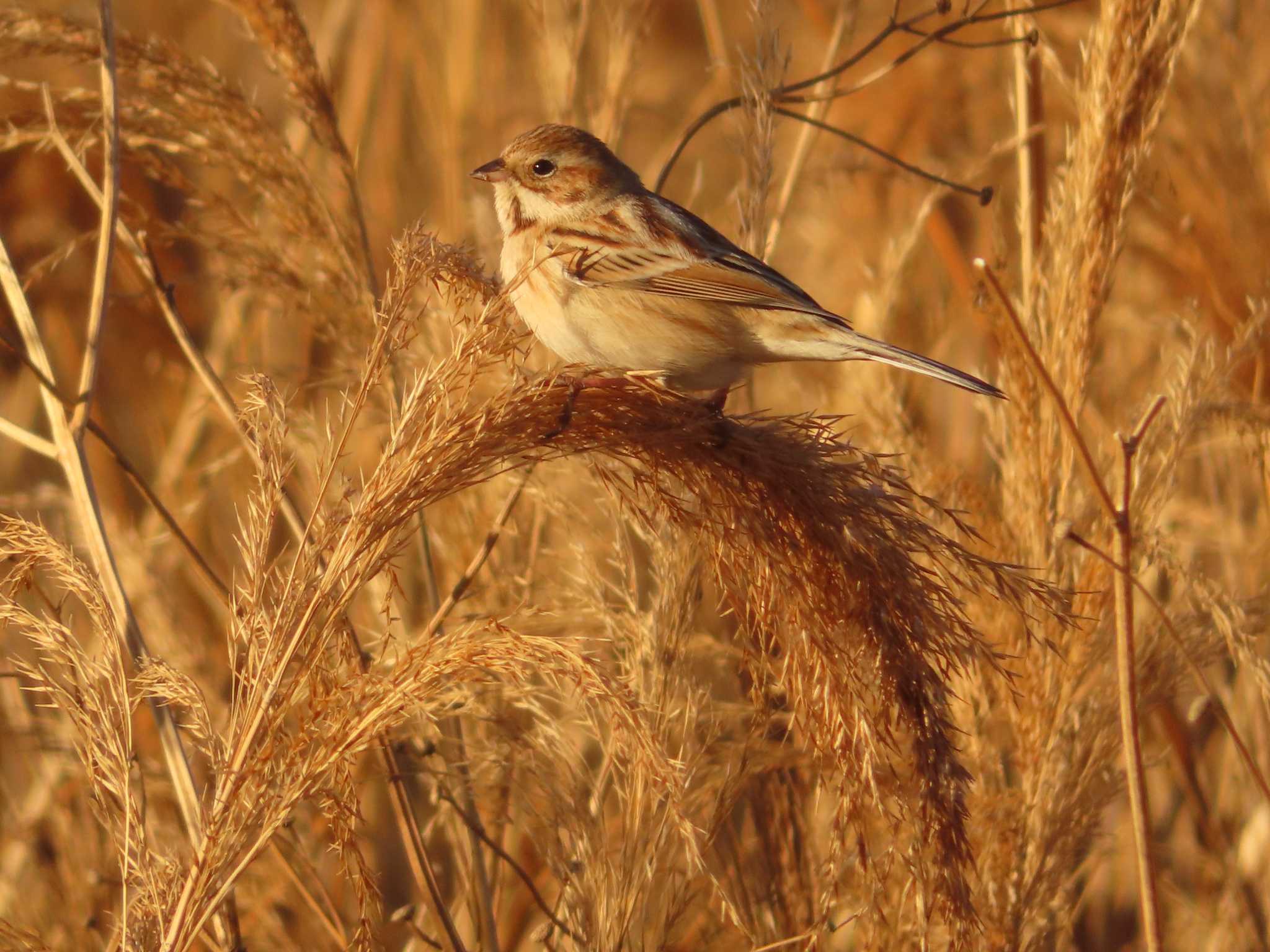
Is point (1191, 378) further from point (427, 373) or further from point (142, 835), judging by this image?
point (142, 835)

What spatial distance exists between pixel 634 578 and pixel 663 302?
0.71m

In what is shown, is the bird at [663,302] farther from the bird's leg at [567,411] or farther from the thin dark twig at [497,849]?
the thin dark twig at [497,849]

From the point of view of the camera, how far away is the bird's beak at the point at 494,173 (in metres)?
3.02

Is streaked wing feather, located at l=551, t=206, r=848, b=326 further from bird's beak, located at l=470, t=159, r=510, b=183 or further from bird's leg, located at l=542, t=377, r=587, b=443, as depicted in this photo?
bird's leg, located at l=542, t=377, r=587, b=443

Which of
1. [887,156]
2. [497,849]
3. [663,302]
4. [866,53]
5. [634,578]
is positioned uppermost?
[866,53]

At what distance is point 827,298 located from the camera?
4992 mm

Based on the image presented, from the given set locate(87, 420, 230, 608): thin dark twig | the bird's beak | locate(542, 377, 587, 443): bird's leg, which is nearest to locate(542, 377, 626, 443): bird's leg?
locate(542, 377, 587, 443): bird's leg

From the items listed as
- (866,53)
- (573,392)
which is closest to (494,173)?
(866,53)

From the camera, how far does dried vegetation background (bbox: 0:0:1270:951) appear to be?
1638 mm

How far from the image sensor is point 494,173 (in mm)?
3023

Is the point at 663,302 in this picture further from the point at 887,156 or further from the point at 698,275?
the point at 887,156

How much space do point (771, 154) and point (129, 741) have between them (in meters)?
1.52

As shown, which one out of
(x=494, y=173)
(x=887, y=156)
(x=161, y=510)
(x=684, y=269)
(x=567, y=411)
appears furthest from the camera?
(x=494, y=173)

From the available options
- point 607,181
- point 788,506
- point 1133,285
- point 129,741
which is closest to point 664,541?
point 788,506
